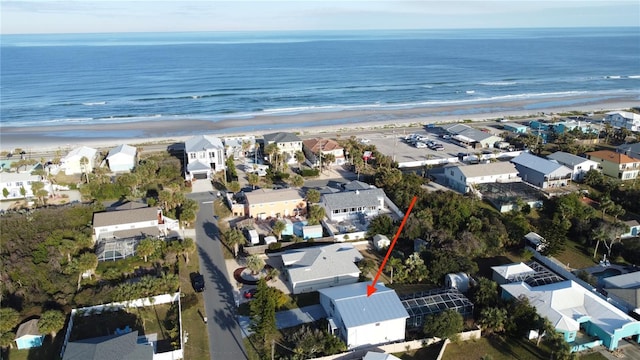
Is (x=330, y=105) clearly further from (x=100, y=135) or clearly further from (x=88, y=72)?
(x=88, y=72)

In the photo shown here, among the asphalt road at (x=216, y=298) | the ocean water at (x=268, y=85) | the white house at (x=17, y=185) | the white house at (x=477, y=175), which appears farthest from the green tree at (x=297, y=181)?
the ocean water at (x=268, y=85)

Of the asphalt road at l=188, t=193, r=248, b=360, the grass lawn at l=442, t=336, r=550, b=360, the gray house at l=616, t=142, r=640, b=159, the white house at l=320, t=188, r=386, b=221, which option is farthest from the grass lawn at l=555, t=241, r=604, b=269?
the gray house at l=616, t=142, r=640, b=159

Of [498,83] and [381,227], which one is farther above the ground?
[498,83]

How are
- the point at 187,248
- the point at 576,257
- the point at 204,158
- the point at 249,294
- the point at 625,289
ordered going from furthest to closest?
the point at 204,158
the point at 576,257
the point at 187,248
the point at 249,294
the point at 625,289

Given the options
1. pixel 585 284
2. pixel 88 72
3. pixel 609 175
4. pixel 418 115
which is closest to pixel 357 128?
pixel 418 115

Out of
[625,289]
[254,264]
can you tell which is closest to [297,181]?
[254,264]

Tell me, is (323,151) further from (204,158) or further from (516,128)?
(516,128)

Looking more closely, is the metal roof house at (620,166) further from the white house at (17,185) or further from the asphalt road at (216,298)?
the white house at (17,185)

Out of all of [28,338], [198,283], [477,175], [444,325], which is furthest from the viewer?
[477,175]
